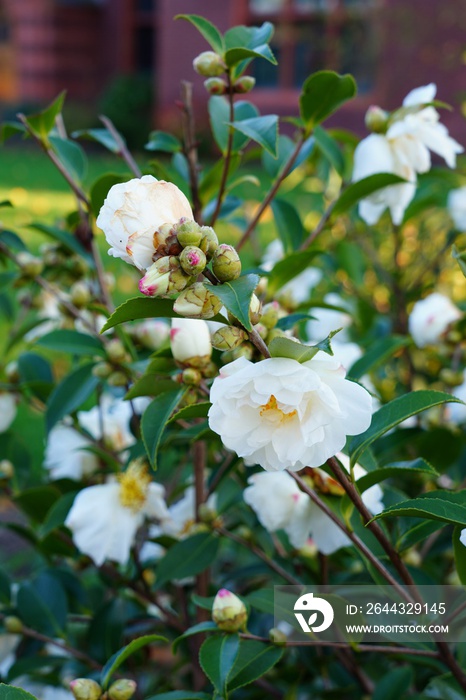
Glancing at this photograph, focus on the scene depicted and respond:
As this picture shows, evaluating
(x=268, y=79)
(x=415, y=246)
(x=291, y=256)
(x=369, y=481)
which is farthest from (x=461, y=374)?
(x=268, y=79)

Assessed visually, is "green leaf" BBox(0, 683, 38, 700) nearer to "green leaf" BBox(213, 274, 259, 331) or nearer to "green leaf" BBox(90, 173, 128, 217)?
"green leaf" BBox(213, 274, 259, 331)

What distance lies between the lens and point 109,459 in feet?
3.51

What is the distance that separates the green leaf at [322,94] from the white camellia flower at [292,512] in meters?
0.46

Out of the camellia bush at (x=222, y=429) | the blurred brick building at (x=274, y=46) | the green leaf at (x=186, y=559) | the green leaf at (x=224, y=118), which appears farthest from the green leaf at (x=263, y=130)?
the blurred brick building at (x=274, y=46)

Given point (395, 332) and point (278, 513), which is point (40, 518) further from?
point (395, 332)

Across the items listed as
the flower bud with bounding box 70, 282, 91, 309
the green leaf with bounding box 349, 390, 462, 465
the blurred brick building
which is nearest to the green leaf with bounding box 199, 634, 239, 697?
the green leaf with bounding box 349, 390, 462, 465

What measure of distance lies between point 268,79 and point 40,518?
33.9ft

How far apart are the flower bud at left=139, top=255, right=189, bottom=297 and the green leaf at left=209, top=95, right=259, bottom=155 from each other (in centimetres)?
52

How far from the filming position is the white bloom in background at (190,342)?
2.77 feet

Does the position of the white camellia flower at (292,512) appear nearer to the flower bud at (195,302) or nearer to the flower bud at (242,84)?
the flower bud at (195,302)

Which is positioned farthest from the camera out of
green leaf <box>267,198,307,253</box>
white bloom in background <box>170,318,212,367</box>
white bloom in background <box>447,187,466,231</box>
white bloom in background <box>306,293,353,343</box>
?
white bloom in background <box>447,187,466,231</box>

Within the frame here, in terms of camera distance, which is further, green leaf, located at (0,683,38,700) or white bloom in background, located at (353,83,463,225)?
white bloom in background, located at (353,83,463,225)

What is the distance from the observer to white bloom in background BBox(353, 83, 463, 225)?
1105 millimetres

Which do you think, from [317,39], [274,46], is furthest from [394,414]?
[274,46]
